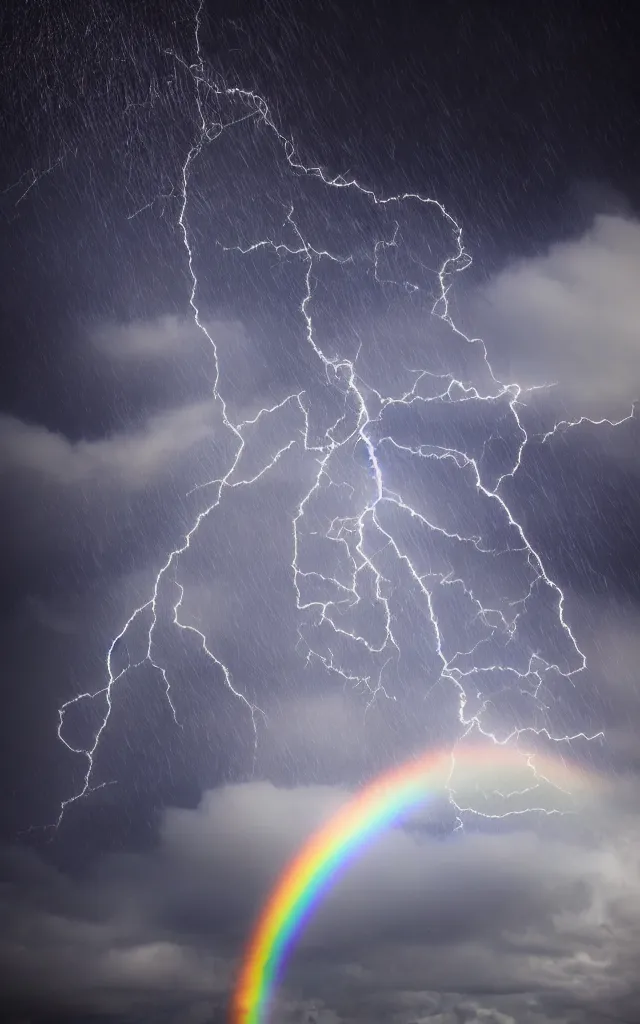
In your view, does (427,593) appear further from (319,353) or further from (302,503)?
(319,353)

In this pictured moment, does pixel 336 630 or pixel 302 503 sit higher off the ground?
pixel 302 503

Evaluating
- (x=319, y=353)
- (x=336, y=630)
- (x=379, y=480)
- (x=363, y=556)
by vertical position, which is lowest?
(x=336, y=630)

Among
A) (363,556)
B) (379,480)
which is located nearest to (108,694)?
(363,556)

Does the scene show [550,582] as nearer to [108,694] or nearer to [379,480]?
[379,480]

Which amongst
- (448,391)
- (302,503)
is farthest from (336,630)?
(448,391)

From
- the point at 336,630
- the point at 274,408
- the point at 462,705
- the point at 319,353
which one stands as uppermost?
the point at 319,353

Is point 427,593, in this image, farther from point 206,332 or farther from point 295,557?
point 206,332

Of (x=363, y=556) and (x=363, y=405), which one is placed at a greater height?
(x=363, y=405)

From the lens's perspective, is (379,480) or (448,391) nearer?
(379,480)

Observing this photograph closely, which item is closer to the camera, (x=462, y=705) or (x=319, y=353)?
(x=462, y=705)
